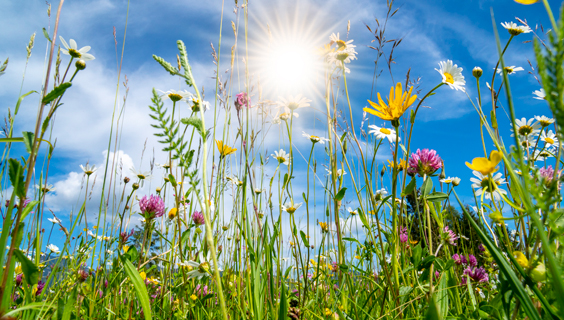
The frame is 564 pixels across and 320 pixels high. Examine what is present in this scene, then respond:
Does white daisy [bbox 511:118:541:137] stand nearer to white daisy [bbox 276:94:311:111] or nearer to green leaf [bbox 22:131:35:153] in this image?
white daisy [bbox 276:94:311:111]

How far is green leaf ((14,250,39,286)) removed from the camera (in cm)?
47

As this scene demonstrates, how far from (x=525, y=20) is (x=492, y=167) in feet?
5.05

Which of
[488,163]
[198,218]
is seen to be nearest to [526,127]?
[488,163]

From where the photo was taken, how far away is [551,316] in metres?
0.41

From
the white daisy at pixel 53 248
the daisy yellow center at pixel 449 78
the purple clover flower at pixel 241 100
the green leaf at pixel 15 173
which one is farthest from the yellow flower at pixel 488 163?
the white daisy at pixel 53 248

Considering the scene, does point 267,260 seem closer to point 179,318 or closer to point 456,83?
point 179,318

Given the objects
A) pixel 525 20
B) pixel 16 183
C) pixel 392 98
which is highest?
pixel 525 20

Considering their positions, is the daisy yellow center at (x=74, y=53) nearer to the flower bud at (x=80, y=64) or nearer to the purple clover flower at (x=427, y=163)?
the flower bud at (x=80, y=64)

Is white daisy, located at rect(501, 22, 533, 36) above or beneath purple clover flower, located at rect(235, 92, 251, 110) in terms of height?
above

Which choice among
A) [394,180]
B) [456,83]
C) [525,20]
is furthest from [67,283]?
[525,20]

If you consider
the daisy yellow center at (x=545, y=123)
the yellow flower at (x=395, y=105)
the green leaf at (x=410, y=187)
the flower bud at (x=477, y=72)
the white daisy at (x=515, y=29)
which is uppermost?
the white daisy at (x=515, y=29)

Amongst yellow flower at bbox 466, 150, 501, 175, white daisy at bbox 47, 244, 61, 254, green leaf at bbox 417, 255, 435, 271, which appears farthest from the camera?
white daisy at bbox 47, 244, 61, 254

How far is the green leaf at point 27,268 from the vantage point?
47cm

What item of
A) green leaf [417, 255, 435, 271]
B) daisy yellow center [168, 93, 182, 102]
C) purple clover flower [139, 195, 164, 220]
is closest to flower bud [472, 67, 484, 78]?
green leaf [417, 255, 435, 271]
